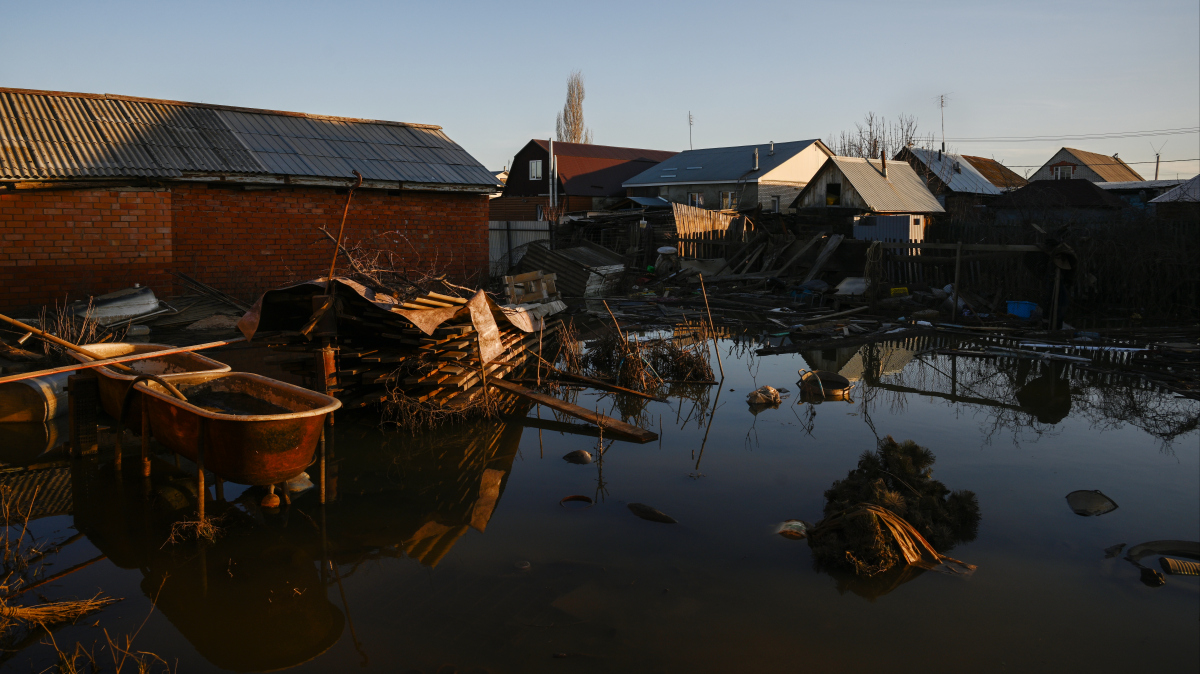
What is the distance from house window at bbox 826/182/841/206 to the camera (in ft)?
86.8

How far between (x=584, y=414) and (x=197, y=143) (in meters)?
10.3

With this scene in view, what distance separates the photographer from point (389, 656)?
12.4ft

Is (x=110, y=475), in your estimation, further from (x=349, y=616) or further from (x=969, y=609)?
(x=969, y=609)

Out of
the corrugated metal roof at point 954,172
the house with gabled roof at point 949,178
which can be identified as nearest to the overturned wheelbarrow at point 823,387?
the house with gabled roof at point 949,178

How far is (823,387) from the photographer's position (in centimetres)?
943

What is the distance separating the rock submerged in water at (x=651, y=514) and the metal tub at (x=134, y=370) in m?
3.93

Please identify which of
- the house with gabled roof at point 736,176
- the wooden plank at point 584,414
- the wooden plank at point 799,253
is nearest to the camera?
the wooden plank at point 584,414

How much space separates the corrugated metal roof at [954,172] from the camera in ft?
115

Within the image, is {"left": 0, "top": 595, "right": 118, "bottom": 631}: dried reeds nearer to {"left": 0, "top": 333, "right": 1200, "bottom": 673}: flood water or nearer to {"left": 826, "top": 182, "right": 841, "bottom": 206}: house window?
{"left": 0, "top": 333, "right": 1200, "bottom": 673}: flood water

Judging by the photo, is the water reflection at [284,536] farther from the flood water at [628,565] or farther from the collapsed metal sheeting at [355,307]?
the collapsed metal sheeting at [355,307]

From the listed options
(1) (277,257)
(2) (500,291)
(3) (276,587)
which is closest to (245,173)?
(1) (277,257)

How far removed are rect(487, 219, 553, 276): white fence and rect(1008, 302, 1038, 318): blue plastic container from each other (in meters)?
12.3

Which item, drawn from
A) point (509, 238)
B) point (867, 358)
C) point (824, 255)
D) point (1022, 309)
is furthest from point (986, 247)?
point (509, 238)

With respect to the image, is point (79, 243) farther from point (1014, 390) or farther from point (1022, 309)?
point (1022, 309)
